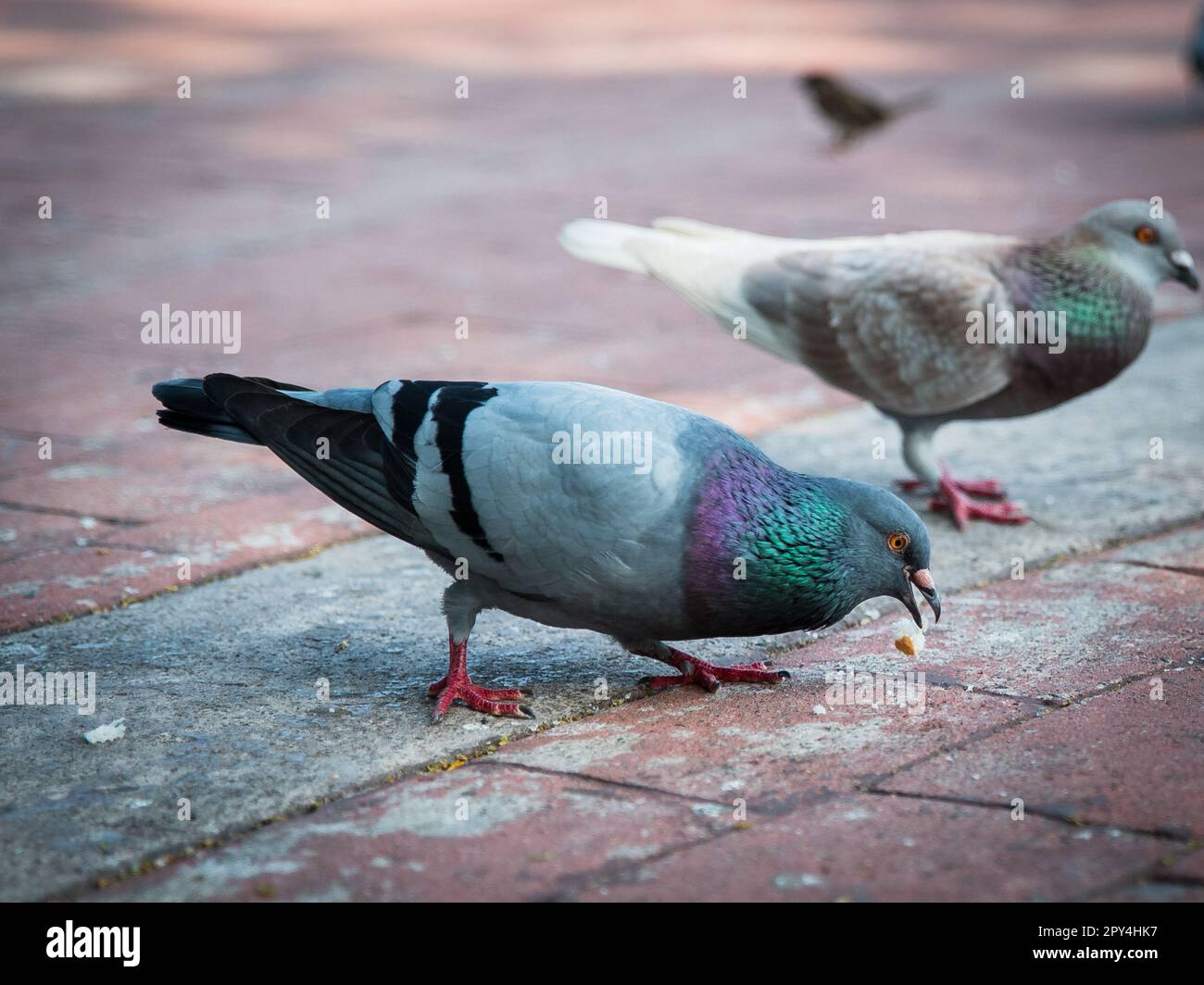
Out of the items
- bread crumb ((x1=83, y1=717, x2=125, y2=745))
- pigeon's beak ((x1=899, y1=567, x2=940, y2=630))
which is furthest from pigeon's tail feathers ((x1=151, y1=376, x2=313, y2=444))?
pigeon's beak ((x1=899, y1=567, x2=940, y2=630))

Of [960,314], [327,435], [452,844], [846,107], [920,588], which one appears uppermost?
[846,107]

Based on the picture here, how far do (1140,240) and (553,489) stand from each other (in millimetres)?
2580

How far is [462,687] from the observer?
3.91 m

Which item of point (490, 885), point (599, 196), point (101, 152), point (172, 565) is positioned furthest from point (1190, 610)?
point (101, 152)

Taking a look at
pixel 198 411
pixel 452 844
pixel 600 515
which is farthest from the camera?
pixel 198 411

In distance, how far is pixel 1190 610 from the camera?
175 inches

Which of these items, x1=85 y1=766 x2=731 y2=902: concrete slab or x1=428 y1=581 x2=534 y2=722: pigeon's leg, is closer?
x1=85 y1=766 x2=731 y2=902: concrete slab

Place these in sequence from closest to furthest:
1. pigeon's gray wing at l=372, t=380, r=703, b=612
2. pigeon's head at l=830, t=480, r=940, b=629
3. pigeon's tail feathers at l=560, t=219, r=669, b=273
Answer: pigeon's gray wing at l=372, t=380, r=703, b=612 → pigeon's head at l=830, t=480, r=940, b=629 → pigeon's tail feathers at l=560, t=219, r=669, b=273

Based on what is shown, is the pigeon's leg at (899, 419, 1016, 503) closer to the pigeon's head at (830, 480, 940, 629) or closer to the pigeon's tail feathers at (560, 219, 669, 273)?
the pigeon's tail feathers at (560, 219, 669, 273)

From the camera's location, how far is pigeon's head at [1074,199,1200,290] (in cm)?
529

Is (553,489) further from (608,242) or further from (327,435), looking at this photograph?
(608,242)

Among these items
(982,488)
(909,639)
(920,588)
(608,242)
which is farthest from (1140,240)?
(920,588)

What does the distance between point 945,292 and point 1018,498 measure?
2.69 feet

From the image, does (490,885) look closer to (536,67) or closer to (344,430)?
(344,430)
